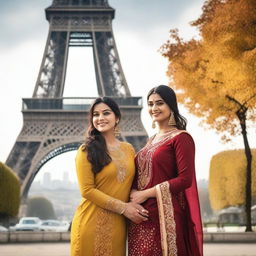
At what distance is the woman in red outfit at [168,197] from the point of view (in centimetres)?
355

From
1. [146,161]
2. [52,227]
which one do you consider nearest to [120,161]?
[146,161]

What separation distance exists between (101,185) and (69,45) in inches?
1532

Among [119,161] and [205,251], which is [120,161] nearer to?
[119,161]

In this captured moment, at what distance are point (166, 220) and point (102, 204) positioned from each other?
0.55 metres

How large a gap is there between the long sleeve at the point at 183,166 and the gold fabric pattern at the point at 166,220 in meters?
0.07

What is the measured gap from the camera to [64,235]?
14914 mm

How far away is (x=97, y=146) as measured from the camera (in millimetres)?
3809

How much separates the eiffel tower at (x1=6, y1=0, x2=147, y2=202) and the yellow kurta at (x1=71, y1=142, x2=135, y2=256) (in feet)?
97.2

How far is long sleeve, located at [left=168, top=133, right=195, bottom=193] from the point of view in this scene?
355cm

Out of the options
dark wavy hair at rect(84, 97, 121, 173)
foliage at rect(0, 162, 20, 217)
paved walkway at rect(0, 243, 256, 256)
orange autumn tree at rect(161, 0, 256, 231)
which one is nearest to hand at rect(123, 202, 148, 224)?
dark wavy hair at rect(84, 97, 121, 173)

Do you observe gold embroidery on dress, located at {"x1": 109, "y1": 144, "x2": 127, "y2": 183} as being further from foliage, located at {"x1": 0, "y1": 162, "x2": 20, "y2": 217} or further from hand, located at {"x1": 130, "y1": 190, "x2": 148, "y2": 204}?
foliage, located at {"x1": 0, "y1": 162, "x2": 20, "y2": 217}

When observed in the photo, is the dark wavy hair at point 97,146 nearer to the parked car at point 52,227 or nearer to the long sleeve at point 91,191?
the long sleeve at point 91,191

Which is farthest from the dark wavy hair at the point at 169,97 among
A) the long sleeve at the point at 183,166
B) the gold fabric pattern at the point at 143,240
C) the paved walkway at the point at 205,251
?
the paved walkway at the point at 205,251

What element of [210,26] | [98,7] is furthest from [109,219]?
[98,7]
